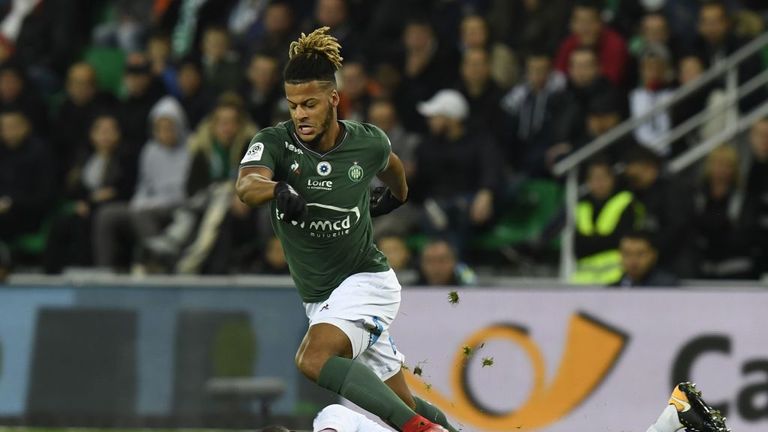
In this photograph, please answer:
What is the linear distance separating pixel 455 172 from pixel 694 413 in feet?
19.1

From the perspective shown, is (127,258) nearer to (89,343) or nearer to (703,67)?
(89,343)

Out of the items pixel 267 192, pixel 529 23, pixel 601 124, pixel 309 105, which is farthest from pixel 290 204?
pixel 529 23

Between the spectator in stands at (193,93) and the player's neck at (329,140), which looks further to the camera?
the spectator in stands at (193,93)

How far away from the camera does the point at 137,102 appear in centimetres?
1584

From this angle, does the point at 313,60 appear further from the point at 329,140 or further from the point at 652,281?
the point at 652,281

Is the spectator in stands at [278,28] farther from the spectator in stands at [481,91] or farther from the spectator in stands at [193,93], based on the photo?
the spectator in stands at [481,91]

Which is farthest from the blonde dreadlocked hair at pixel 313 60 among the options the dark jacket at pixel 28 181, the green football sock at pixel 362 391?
the dark jacket at pixel 28 181

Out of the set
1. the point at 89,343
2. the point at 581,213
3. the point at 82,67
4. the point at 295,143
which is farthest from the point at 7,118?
the point at 295,143

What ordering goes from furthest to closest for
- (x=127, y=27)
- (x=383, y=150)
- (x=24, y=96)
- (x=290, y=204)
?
(x=127, y=27) < (x=24, y=96) < (x=383, y=150) < (x=290, y=204)

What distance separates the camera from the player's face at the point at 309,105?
25.2ft

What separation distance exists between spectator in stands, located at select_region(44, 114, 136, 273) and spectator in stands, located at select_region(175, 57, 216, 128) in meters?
0.74

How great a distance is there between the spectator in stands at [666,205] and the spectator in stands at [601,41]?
148cm

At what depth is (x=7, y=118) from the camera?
15469mm

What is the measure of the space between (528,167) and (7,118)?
16.4 ft
